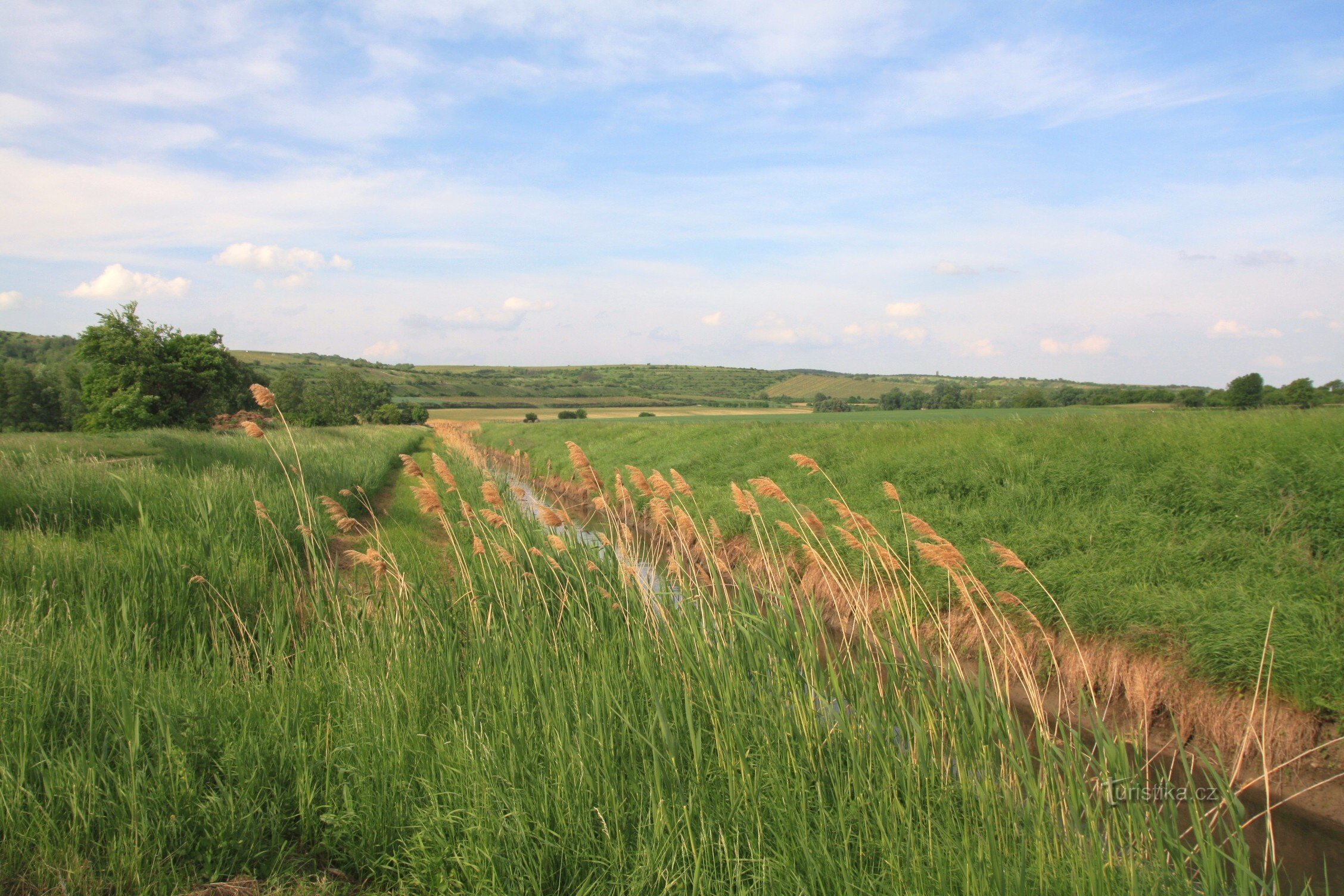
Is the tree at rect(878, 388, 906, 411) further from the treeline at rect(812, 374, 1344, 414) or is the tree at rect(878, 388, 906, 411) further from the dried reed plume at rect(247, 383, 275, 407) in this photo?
the dried reed plume at rect(247, 383, 275, 407)

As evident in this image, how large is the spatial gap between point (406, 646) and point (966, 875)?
3645mm

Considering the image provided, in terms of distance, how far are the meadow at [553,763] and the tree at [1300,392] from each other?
1839 centimetres

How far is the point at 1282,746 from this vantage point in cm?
527

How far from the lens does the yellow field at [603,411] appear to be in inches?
3009

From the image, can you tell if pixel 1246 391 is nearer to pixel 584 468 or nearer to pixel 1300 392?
pixel 1300 392

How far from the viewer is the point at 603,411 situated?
91312mm

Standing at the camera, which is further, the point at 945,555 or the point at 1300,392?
the point at 1300,392

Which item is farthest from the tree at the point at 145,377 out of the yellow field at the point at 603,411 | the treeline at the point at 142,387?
the yellow field at the point at 603,411

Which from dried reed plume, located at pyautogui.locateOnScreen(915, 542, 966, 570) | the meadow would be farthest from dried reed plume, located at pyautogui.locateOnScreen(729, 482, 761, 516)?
dried reed plume, located at pyautogui.locateOnScreen(915, 542, 966, 570)

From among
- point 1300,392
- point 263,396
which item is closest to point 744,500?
point 263,396

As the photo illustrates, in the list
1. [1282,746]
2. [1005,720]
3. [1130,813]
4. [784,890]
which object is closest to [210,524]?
[784,890]

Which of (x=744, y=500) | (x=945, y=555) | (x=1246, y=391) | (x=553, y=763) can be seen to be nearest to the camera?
(x=553, y=763)

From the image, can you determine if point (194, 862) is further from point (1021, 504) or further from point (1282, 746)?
point (1021, 504)

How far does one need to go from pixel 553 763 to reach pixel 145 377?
47340 mm
